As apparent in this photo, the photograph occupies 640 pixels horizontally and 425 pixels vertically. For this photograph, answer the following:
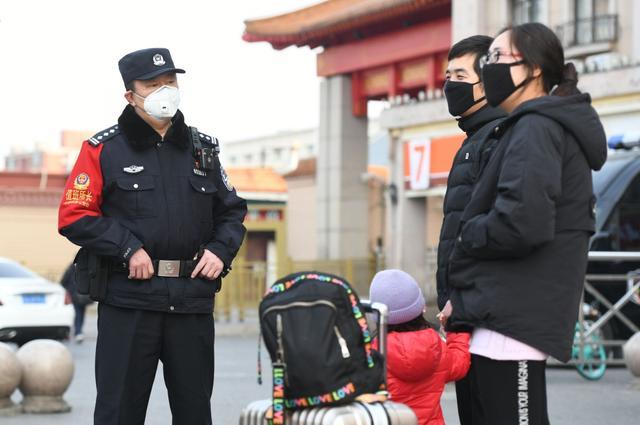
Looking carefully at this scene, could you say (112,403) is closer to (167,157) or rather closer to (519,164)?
(167,157)

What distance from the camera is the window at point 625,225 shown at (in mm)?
16562

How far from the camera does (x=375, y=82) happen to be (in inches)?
1375

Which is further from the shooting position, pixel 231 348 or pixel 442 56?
pixel 442 56

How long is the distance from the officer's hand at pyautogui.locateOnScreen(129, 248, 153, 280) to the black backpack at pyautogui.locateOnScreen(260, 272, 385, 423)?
1075 millimetres

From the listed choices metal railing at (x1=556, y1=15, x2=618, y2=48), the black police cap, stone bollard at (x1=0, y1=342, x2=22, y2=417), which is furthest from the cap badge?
metal railing at (x1=556, y1=15, x2=618, y2=48)

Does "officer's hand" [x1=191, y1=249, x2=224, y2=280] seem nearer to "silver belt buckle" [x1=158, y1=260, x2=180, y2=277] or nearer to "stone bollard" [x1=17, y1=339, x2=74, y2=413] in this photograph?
"silver belt buckle" [x1=158, y1=260, x2=180, y2=277]

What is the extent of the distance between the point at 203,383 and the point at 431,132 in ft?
78.1

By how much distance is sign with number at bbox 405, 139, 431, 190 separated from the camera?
1170 inches

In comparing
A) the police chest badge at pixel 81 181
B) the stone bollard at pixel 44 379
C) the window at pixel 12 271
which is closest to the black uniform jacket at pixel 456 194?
the police chest badge at pixel 81 181

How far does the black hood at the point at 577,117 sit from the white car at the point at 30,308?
1415cm

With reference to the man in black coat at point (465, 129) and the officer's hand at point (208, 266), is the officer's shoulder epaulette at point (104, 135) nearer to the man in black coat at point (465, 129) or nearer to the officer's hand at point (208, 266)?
the officer's hand at point (208, 266)

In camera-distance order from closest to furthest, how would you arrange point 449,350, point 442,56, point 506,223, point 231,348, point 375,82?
point 506,223 < point 449,350 < point 231,348 < point 442,56 < point 375,82

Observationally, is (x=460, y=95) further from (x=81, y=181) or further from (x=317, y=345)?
(x=81, y=181)

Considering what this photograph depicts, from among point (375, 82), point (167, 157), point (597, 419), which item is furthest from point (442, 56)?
point (167, 157)
